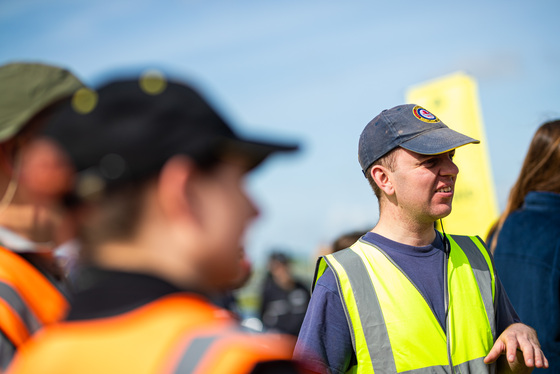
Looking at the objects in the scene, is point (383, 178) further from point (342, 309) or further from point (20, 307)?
point (20, 307)

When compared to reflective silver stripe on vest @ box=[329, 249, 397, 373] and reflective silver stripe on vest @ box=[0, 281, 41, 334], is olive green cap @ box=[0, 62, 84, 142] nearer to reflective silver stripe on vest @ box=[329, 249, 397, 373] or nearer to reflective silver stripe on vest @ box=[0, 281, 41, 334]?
reflective silver stripe on vest @ box=[0, 281, 41, 334]

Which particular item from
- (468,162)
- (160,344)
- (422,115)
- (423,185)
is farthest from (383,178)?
(468,162)

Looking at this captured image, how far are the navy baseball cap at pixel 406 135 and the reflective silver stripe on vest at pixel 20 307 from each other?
1.56 metres

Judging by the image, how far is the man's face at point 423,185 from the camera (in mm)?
2285

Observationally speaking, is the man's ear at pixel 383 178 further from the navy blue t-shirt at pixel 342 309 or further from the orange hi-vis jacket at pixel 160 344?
the orange hi-vis jacket at pixel 160 344

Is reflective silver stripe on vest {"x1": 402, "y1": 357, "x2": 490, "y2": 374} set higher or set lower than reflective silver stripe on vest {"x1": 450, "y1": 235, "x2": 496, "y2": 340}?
lower

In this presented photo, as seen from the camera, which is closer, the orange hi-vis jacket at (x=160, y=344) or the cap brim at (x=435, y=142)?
the orange hi-vis jacket at (x=160, y=344)

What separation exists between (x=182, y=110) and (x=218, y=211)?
0.19 metres

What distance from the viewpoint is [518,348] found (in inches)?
81.6

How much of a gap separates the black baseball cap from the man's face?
1.39 m

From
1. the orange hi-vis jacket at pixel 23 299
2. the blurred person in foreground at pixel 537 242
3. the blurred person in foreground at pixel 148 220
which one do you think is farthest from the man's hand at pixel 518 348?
the orange hi-vis jacket at pixel 23 299

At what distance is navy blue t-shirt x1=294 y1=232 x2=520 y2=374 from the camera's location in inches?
80.1

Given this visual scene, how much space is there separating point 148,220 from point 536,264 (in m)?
2.42

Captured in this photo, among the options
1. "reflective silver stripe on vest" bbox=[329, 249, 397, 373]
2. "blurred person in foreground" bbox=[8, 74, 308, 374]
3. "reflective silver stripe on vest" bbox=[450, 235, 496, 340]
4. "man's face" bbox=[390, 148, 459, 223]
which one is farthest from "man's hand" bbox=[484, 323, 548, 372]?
"blurred person in foreground" bbox=[8, 74, 308, 374]
